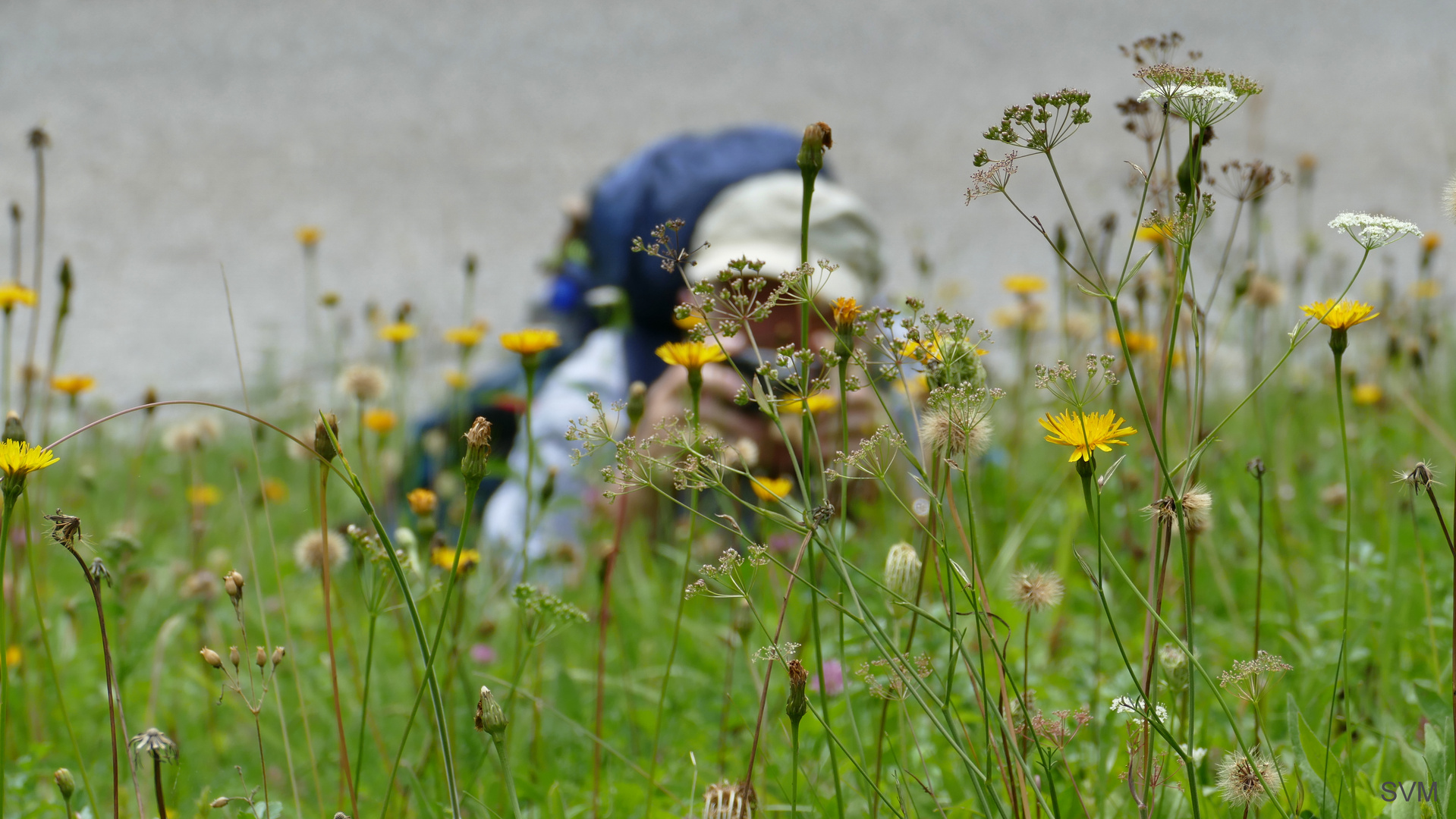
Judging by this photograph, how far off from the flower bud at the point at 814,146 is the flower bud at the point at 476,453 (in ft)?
0.82

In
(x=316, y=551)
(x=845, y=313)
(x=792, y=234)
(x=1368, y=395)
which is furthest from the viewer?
(x=792, y=234)

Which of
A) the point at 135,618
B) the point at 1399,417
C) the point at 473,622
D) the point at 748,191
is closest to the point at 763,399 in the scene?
the point at 473,622

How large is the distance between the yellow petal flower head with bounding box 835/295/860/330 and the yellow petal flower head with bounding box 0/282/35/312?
1.09 metres

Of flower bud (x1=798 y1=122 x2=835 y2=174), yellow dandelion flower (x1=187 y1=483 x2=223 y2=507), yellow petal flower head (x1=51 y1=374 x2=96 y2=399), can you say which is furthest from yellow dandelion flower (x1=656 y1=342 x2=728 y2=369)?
yellow dandelion flower (x1=187 y1=483 x2=223 y2=507)

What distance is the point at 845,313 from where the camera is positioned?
2.25ft

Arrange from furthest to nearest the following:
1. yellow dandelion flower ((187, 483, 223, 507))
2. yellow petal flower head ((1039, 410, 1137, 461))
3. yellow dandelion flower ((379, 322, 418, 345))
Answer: yellow dandelion flower ((187, 483, 223, 507))
yellow dandelion flower ((379, 322, 418, 345))
yellow petal flower head ((1039, 410, 1137, 461))

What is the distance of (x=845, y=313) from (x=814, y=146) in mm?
106

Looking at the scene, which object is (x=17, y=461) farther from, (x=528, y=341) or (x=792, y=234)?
(x=792, y=234)

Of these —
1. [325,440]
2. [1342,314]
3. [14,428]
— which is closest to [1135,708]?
[1342,314]

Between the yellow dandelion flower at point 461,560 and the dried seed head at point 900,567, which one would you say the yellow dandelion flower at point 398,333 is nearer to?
the yellow dandelion flower at point 461,560

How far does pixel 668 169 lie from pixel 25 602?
1.78 m

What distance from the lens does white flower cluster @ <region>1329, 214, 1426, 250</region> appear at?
0.59 m

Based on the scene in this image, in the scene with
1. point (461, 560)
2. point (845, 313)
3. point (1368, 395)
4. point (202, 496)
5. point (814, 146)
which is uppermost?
point (814, 146)

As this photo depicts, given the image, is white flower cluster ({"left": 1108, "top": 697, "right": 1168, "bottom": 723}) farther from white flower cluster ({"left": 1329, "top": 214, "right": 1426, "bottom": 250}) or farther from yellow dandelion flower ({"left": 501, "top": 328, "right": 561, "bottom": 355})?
yellow dandelion flower ({"left": 501, "top": 328, "right": 561, "bottom": 355})
